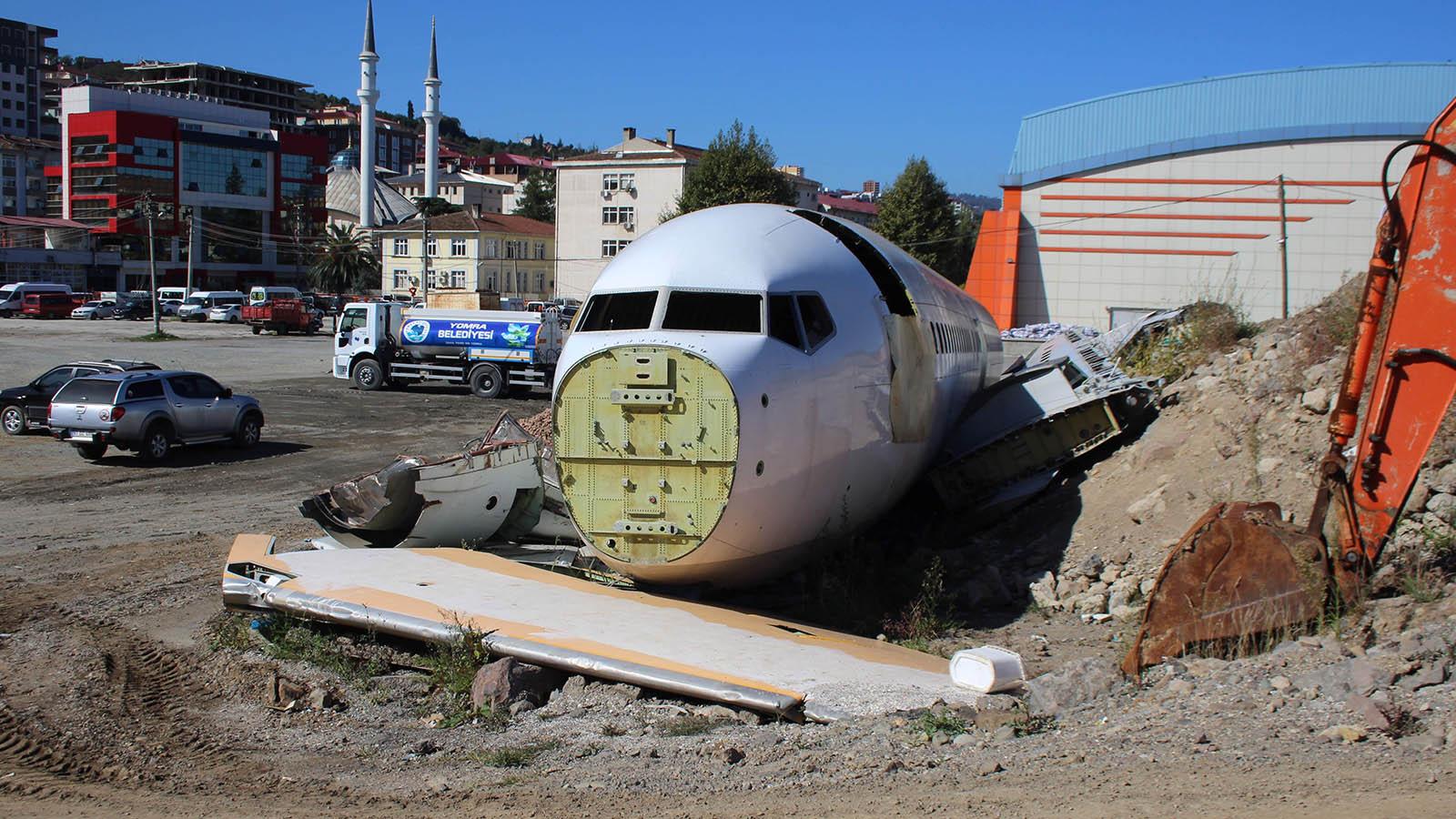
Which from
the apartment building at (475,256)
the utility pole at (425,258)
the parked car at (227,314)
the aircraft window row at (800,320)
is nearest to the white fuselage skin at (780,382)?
the aircraft window row at (800,320)

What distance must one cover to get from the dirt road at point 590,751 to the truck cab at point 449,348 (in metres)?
26.8

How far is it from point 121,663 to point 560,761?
515 cm

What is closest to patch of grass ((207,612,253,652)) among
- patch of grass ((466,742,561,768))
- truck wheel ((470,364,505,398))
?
patch of grass ((466,742,561,768))

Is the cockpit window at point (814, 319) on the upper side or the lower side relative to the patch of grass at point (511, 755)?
upper

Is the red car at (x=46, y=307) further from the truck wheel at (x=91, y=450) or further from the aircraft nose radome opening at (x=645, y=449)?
the aircraft nose radome opening at (x=645, y=449)

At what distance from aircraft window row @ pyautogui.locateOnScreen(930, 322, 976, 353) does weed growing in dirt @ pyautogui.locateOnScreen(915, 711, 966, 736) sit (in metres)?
6.36

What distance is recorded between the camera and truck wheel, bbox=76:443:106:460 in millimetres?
24094

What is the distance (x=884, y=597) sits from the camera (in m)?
12.3

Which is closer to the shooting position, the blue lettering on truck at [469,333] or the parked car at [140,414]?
the parked car at [140,414]

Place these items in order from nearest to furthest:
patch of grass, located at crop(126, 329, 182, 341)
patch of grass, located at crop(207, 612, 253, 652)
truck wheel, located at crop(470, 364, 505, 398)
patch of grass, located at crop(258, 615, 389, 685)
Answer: patch of grass, located at crop(258, 615, 389, 685) → patch of grass, located at crop(207, 612, 253, 652) → truck wheel, located at crop(470, 364, 505, 398) → patch of grass, located at crop(126, 329, 182, 341)

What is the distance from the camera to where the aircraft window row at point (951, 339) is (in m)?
14.1

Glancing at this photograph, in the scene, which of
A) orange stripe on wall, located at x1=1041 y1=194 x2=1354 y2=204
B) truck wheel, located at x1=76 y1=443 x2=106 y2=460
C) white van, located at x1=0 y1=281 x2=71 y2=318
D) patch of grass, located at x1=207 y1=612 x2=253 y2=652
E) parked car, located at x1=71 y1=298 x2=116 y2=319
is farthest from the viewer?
white van, located at x1=0 y1=281 x2=71 y2=318

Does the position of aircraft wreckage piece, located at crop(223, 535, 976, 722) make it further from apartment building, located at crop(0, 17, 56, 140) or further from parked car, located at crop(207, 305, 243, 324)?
apartment building, located at crop(0, 17, 56, 140)

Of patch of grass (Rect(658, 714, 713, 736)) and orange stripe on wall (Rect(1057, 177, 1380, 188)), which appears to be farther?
orange stripe on wall (Rect(1057, 177, 1380, 188))
